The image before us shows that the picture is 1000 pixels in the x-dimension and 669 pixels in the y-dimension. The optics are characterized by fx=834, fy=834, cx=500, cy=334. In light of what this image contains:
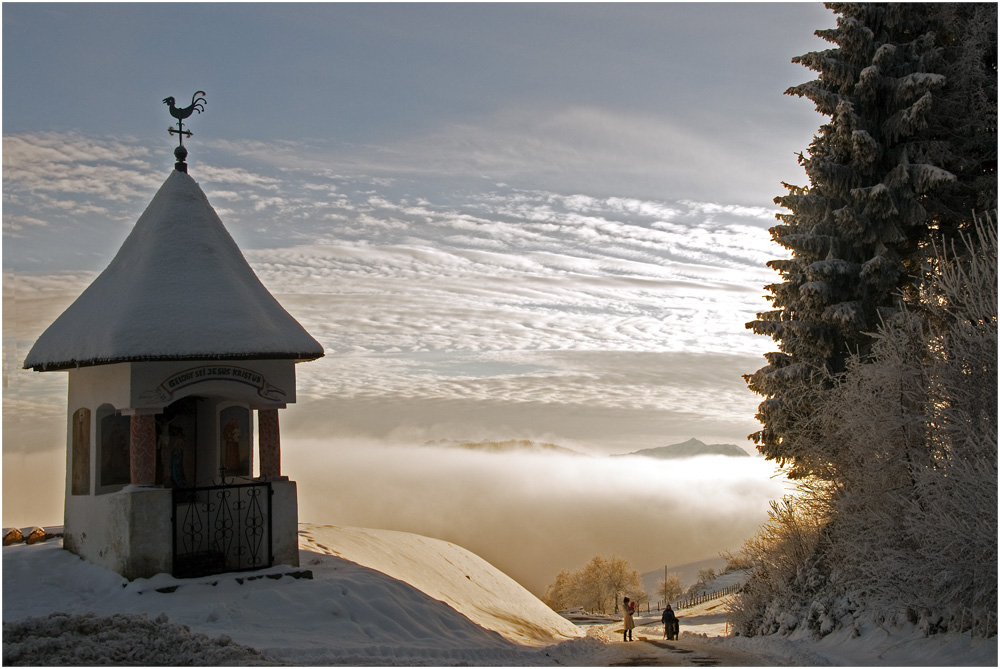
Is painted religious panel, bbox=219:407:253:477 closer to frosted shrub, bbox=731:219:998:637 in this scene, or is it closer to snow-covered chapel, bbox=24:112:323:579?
snow-covered chapel, bbox=24:112:323:579

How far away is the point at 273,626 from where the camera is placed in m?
13.6

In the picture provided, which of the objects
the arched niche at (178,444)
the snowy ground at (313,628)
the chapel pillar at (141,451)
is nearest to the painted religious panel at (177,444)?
the arched niche at (178,444)

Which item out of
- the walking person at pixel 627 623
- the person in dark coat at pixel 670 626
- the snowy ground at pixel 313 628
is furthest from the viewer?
the person in dark coat at pixel 670 626

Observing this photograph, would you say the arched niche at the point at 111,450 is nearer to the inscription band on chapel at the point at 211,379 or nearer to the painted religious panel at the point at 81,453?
the painted religious panel at the point at 81,453

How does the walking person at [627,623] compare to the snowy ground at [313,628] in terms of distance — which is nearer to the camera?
the snowy ground at [313,628]

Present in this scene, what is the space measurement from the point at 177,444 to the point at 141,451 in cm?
167

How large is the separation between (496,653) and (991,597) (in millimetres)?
8208

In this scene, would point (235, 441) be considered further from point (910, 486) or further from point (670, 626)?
Answer: point (910, 486)

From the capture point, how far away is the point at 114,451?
55.3 ft

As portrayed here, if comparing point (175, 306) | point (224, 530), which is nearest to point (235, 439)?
point (224, 530)

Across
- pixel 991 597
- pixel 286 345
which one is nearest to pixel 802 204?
pixel 991 597

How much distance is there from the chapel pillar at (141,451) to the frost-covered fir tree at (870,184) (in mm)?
14648

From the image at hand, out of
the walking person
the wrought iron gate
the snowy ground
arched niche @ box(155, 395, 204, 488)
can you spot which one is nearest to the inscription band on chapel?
arched niche @ box(155, 395, 204, 488)

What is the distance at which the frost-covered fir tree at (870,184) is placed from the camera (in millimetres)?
20469
